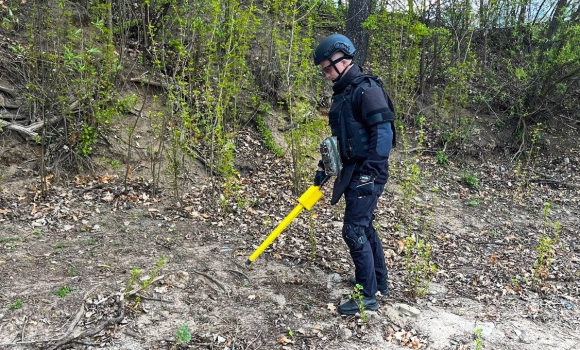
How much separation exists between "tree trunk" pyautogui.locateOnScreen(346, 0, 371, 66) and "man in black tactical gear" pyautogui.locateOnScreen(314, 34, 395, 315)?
384cm

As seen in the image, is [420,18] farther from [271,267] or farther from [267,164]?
[271,267]

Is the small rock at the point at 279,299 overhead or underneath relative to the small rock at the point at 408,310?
underneath

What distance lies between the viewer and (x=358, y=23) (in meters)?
7.52

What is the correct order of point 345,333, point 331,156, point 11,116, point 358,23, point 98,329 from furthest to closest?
point 358,23
point 11,116
point 331,156
point 345,333
point 98,329

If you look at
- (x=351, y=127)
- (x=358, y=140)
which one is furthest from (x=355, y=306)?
(x=351, y=127)

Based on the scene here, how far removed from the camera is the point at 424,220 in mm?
6434

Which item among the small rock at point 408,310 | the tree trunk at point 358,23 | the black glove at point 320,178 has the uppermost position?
the tree trunk at point 358,23

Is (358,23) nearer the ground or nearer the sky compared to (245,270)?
nearer the sky

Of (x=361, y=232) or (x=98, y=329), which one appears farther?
(x=361, y=232)

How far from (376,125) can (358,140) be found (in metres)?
0.19

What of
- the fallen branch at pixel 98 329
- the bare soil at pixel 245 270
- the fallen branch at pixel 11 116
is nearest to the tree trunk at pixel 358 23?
the bare soil at pixel 245 270

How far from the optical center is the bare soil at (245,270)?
3744mm

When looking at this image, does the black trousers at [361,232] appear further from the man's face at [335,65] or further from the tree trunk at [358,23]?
the tree trunk at [358,23]

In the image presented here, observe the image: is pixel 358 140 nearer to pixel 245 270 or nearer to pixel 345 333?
pixel 345 333
